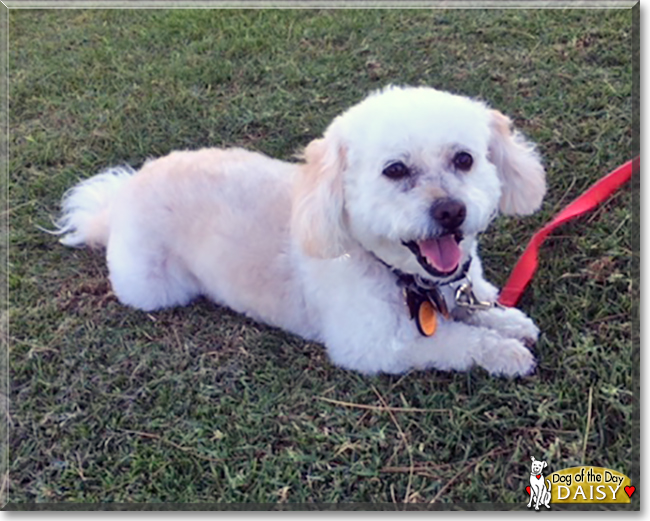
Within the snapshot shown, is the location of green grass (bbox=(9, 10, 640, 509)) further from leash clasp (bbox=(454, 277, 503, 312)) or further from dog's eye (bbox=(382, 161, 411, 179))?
dog's eye (bbox=(382, 161, 411, 179))

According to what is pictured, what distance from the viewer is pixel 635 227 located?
287 cm

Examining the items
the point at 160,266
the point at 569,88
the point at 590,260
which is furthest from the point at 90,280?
the point at 569,88

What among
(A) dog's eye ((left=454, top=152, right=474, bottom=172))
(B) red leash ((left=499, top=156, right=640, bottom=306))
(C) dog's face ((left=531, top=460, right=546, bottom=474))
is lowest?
(C) dog's face ((left=531, top=460, right=546, bottom=474))

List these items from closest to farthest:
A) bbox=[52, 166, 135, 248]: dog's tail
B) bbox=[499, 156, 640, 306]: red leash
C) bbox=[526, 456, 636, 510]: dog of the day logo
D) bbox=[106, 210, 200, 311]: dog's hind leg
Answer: bbox=[526, 456, 636, 510]: dog of the day logo, bbox=[499, 156, 640, 306]: red leash, bbox=[106, 210, 200, 311]: dog's hind leg, bbox=[52, 166, 135, 248]: dog's tail

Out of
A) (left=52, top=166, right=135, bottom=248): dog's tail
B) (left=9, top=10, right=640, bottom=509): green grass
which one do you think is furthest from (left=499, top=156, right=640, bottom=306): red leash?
(left=52, top=166, right=135, bottom=248): dog's tail

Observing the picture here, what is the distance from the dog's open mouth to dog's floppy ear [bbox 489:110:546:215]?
1.14ft

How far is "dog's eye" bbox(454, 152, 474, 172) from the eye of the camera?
2.31 meters

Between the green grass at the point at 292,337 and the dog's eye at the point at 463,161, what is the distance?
76 cm

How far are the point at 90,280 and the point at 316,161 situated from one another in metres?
1.49

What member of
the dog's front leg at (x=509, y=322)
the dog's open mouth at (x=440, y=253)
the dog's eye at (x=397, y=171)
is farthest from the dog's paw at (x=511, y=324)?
the dog's eye at (x=397, y=171)

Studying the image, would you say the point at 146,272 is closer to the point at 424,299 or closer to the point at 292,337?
the point at 292,337

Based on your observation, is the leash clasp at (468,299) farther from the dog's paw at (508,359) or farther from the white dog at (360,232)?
the dog's paw at (508,359)

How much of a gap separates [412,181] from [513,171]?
19.0 inches

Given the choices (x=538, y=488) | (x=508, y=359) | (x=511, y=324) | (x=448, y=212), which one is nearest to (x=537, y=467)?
(x=538, y=488)
